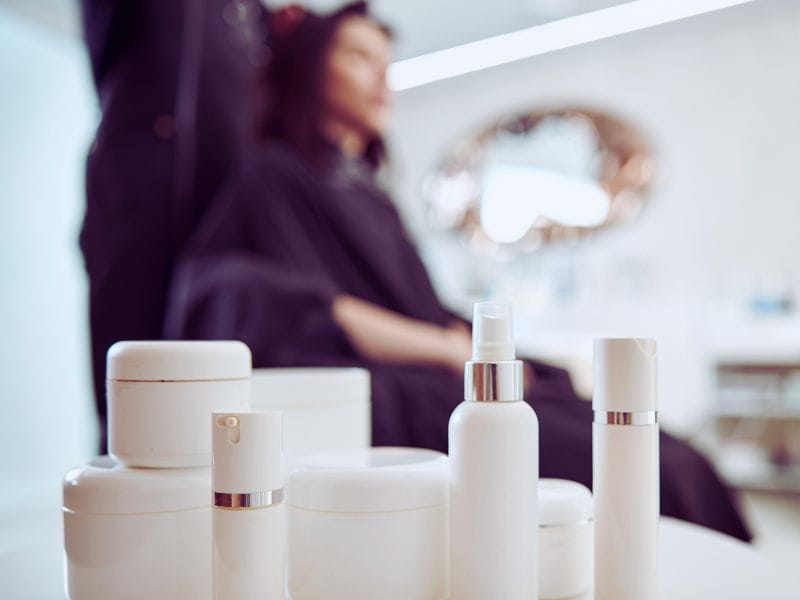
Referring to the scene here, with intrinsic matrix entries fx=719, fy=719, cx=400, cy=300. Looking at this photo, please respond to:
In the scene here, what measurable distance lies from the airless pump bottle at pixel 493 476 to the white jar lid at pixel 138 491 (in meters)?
0.16

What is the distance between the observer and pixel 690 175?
272 cm

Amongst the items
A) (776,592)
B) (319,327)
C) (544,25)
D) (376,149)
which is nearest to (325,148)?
(376,149)

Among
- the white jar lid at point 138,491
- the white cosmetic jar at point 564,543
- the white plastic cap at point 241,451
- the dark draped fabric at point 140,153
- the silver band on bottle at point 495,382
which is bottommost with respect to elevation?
the white cosmetic jar at point 564,543

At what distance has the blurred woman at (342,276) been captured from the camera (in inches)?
35.8

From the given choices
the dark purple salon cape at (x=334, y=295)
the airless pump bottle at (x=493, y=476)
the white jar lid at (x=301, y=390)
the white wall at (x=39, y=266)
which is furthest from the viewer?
the white wall at (x=39, y=266)

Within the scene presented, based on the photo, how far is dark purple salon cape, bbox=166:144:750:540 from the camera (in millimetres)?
880

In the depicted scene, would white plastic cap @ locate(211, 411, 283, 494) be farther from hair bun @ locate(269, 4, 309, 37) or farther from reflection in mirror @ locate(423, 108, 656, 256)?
reflection in mirror @ locate(423, 108, 656, 256)

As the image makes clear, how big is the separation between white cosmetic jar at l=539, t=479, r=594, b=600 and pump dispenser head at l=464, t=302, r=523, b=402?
9cm

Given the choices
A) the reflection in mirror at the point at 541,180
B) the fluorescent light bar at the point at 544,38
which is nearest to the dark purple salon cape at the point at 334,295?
the fluorescent light bar at the point at 544,38

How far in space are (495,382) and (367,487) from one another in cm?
10

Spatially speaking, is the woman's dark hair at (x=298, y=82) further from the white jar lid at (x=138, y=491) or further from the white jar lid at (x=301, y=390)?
the white jar lid at (x=138, y=491)

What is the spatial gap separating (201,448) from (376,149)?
45.7 inches

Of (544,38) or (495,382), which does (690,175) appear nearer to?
(544,38)

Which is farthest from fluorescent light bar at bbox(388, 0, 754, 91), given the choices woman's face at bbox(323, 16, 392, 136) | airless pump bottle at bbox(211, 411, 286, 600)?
airless pump bottle at bbox(211, 411, 286, 600)
